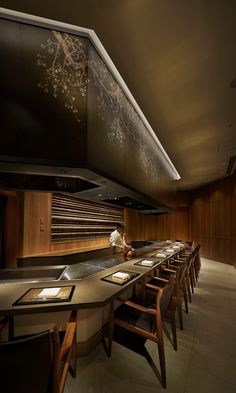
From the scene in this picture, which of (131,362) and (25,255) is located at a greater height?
(25,255)

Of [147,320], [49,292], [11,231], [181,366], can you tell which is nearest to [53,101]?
[49,292]

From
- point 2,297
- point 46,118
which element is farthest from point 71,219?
point 46,118

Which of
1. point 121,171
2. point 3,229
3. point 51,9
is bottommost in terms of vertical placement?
point 3,229

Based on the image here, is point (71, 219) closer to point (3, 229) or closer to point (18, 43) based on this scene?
point (3, 229)

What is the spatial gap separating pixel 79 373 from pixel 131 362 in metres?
0.54

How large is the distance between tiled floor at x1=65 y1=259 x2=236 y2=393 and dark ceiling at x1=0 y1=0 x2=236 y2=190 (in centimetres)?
324

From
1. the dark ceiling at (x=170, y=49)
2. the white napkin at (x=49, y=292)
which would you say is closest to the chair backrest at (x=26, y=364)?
the white napkin at (x=49, y=292)

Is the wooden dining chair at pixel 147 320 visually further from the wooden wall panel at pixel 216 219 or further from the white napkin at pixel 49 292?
the wooden wall panel at pixel 216 219

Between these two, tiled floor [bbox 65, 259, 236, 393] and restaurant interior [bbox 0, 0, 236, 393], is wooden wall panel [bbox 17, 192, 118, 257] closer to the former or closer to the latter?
restaurant interior [bbox 0, 0, 236, 393]

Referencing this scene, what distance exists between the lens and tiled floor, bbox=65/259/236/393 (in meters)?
1.62

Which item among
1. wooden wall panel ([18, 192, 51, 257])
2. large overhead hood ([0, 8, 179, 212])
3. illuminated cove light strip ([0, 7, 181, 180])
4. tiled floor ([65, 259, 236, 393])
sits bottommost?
tiled floor ([65, 259, 236, 393])

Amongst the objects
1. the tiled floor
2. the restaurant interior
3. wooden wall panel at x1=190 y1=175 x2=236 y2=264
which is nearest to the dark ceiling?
the restaurant interior

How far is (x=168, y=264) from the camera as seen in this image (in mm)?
3625

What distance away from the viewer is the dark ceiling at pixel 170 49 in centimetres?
149
